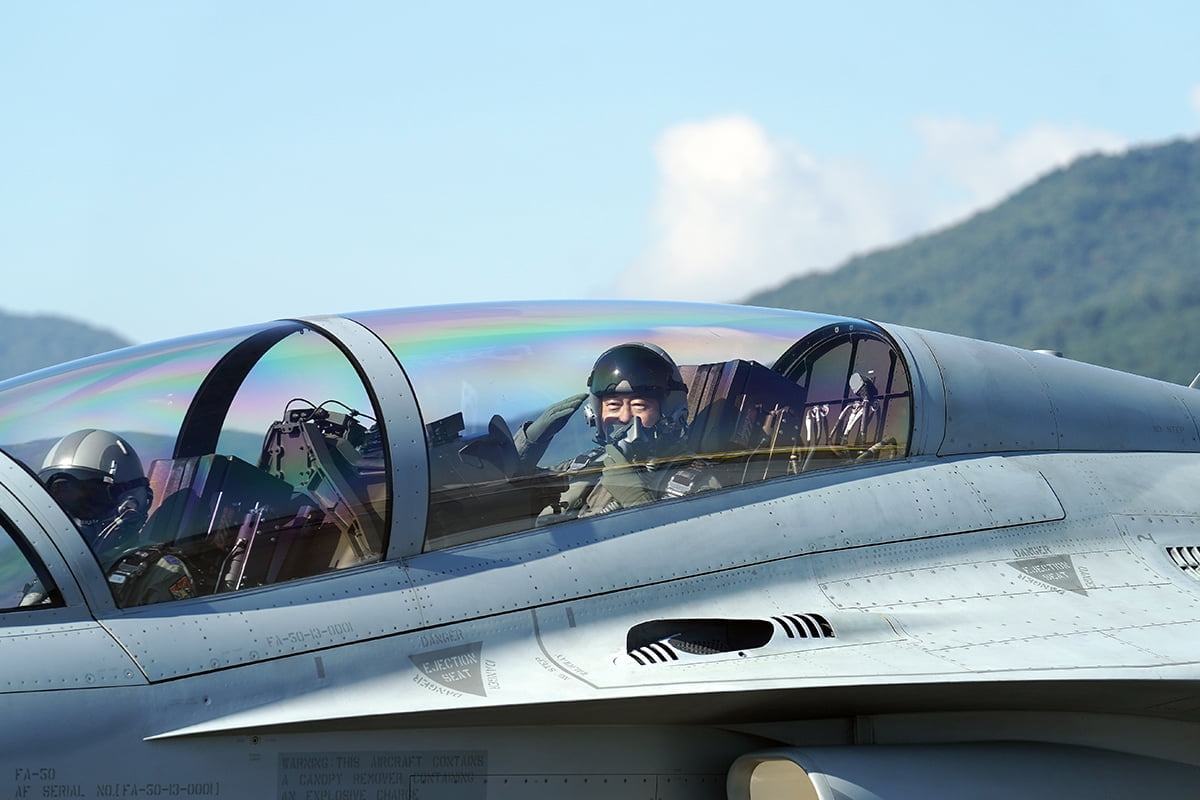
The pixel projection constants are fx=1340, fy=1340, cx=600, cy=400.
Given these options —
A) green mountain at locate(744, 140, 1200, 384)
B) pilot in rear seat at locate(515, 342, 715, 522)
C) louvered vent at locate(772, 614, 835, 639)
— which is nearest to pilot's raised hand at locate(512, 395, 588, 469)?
pilot in rear seat at locate(515, 342, 715, 522)

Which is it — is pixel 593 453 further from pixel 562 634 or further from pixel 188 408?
pixel 188 408

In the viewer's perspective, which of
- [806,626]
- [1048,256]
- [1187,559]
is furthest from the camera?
[1048,256]

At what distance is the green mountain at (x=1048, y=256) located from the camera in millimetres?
175250

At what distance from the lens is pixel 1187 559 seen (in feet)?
21.2

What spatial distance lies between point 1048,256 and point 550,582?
621ft

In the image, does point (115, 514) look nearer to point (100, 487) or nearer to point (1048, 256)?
point (100, 487)

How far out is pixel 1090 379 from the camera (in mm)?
7121

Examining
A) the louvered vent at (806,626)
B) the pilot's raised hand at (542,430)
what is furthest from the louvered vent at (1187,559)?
the pilot's raised hand at (542,430)

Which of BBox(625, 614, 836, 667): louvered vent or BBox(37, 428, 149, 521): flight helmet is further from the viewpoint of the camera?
BBox(625, 614, 836, 667): louvered vent

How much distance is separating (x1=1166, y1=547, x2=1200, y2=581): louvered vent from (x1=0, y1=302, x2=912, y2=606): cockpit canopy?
1.75m

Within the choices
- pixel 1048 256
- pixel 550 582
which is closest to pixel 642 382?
pixel 550 582

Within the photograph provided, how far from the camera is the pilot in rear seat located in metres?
5.41

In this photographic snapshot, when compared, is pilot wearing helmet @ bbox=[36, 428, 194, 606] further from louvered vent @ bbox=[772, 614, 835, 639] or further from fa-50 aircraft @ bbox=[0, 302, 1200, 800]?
louvered vent @ bbox=[772, 614, 835, 639]

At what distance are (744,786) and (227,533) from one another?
2107 mm
